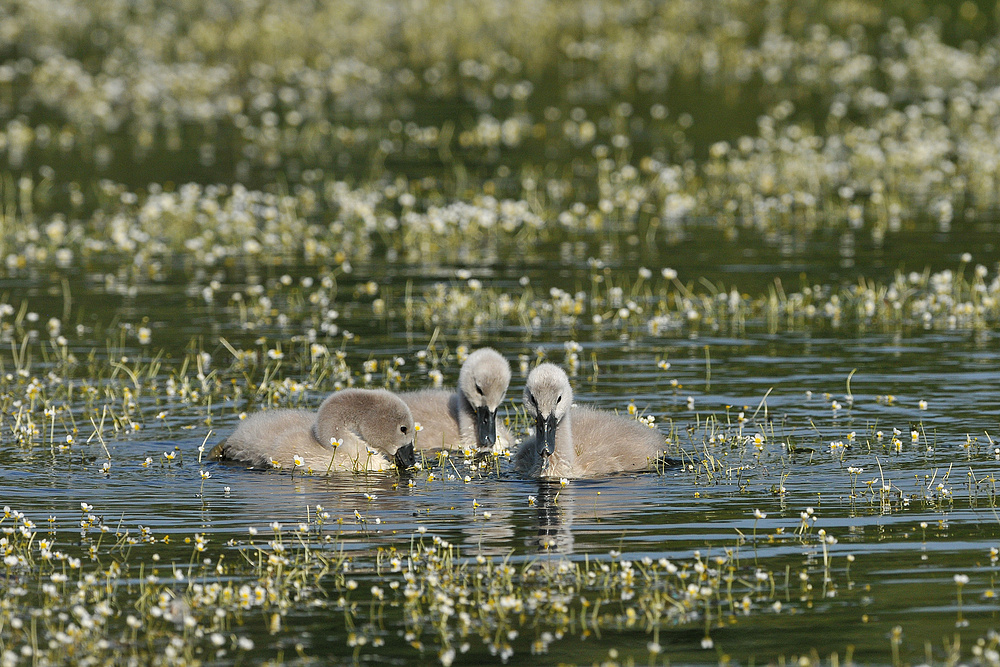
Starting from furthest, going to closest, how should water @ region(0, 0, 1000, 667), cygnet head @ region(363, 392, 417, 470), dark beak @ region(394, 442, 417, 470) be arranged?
dark beak @ region(394, 442, 417, 470)
cygnet head @ region(363, 392, 417, 470)
water @ region(0, 0, 1000, 667)

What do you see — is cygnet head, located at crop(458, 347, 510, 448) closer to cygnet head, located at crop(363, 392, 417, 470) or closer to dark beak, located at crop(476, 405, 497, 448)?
dark beak, located at crop(476, 405, 497, 448)

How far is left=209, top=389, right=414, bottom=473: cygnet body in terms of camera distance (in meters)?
12.7

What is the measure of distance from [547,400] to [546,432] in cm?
23

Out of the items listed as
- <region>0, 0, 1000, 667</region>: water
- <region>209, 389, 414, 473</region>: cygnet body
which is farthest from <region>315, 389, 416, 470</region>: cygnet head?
<region>0, 0, 1000, 667</region>: water

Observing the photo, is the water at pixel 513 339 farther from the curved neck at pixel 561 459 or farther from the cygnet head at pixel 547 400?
the cygnet head at pixel 547 400

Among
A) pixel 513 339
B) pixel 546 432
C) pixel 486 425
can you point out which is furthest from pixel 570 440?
pixel 513 339

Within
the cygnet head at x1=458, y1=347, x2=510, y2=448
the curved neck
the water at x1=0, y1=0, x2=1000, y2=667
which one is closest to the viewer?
the water at x1=0, y1=0, x2=1000, y2=667

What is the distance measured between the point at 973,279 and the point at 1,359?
36.0ft

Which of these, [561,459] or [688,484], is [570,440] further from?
[688,484]

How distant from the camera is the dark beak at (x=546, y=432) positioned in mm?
12195

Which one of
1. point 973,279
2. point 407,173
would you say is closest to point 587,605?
point 973,279

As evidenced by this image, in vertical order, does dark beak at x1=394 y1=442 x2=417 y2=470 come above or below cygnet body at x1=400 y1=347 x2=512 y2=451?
below

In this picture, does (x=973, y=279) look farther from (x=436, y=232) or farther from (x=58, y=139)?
(x=58, y=139)

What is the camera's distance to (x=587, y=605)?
30.1 ft
